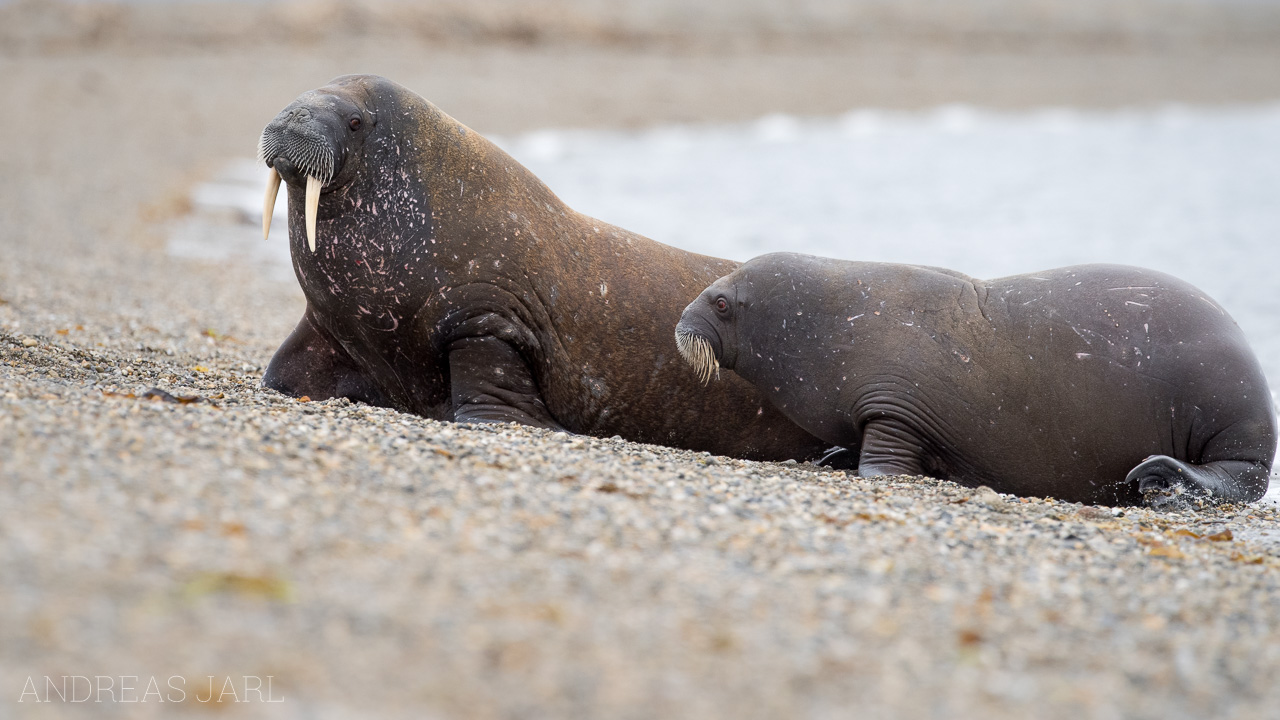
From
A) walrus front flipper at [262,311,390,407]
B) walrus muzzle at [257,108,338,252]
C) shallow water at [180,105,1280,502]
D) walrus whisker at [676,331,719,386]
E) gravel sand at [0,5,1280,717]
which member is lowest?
gravel sand at [0,5,1280,717]

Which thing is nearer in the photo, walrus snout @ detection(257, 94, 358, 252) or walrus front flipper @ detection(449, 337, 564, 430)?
walrus snout @ detection(257, 94, 358, 252)

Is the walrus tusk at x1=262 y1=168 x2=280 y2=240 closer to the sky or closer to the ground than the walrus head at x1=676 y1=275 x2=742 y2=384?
closer to the sky

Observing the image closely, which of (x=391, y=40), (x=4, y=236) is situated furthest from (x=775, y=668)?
(x=391, y=40)

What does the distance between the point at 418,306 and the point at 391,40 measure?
3355 centimetres

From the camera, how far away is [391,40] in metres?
37.6

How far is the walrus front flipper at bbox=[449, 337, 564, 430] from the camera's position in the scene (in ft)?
19.3

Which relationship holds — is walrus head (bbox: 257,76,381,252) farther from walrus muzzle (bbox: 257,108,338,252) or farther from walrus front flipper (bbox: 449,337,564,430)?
walrus front flipper (bbox: 449,337,564,430)

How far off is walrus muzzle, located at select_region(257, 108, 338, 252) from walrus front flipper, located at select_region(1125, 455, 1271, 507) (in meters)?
3.90

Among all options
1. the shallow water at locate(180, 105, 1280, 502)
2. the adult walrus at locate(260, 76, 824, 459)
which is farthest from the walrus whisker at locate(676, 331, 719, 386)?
the shallow water at locate(180, 105, 1280, 502)

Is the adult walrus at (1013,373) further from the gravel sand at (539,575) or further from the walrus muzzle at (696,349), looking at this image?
the gravel sand at (539,575)

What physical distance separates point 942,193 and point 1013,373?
15329 mm

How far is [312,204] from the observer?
5742 millimetres

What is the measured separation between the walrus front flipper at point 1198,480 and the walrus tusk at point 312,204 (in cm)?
386

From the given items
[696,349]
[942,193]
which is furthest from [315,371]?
[942,193]
